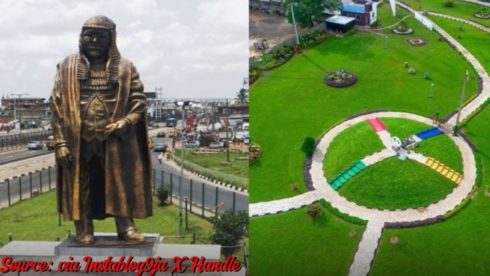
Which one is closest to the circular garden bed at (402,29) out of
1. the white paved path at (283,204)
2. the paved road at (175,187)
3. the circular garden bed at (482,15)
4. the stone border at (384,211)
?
the circular garden bed at (482,15)

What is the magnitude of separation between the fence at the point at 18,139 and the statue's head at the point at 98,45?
28.5 ft

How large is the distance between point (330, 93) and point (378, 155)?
7.92 feet

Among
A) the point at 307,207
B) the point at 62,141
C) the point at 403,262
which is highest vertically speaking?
the point at 62,141

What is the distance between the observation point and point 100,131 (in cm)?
1281

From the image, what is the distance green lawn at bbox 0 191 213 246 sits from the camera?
16641 millimetres

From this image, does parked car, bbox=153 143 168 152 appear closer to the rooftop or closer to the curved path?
the rooftop

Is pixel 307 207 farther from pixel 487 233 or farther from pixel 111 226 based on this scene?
pixel 111 226

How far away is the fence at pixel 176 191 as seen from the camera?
18.1 meters

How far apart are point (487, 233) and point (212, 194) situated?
861cm

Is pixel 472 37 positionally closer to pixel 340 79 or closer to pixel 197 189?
pixel 340 79

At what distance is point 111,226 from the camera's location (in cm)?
1706

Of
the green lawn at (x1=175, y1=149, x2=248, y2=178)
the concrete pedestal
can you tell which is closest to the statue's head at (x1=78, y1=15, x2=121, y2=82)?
the concrete pedestal

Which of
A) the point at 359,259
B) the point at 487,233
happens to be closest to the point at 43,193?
the point at 359,259

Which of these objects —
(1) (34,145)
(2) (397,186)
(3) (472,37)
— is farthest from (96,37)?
(3) (472,37)
